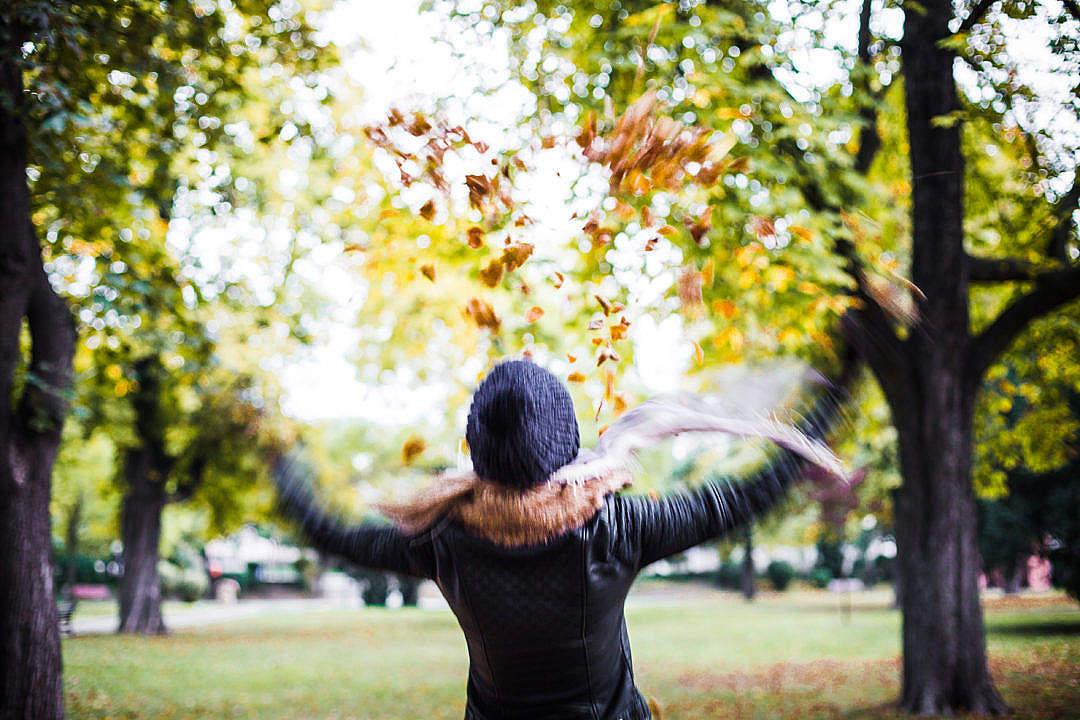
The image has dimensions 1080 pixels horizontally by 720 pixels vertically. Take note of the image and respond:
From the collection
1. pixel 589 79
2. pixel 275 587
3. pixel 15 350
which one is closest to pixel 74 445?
pixel 15 350

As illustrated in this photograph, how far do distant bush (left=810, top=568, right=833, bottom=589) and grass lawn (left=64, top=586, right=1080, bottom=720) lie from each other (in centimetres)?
2045

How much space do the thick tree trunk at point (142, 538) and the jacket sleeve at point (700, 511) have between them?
22.6 meters

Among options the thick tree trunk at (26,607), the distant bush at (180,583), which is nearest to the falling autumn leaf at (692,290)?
the thick tree trunk at (26,607)

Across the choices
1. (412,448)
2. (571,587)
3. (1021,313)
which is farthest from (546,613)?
(1021,313)

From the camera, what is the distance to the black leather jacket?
247 centimetres

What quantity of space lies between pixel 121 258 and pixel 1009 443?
11.9m

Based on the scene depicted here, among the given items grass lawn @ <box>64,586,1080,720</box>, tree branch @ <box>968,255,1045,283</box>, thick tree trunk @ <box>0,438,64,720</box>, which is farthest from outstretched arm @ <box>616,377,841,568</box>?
tree branch @ <box>968,255,1045,283</box>

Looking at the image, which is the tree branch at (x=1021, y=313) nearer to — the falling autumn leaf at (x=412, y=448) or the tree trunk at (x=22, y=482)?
the falling autumn leaf at (x=412, y=448)

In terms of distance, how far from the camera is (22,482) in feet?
24.0

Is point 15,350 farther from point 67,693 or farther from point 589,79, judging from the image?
point 589,79

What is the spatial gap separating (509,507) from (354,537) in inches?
23.5

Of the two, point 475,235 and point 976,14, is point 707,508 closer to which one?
point 475,235

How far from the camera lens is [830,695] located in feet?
44.1

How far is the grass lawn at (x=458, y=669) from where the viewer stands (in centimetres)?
1137
